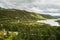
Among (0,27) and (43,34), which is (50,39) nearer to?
(43,34)

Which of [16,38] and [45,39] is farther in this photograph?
[45,39]

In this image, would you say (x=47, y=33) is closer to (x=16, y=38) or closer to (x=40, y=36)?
(x=40, y=36)

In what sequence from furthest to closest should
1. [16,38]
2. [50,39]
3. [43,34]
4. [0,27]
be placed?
[0,27] < [43,34] < [50,39] < [16,38]

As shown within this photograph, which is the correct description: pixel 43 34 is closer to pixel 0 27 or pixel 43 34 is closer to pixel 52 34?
pixel 52 34

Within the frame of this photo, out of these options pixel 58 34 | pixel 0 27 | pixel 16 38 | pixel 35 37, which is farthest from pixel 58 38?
pixel 0 27

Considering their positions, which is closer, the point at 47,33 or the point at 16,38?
the point at 16,38

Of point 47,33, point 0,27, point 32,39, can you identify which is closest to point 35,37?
point 32,39

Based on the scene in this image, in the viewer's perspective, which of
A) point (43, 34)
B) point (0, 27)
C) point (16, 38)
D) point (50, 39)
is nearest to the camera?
point (16, 38)
